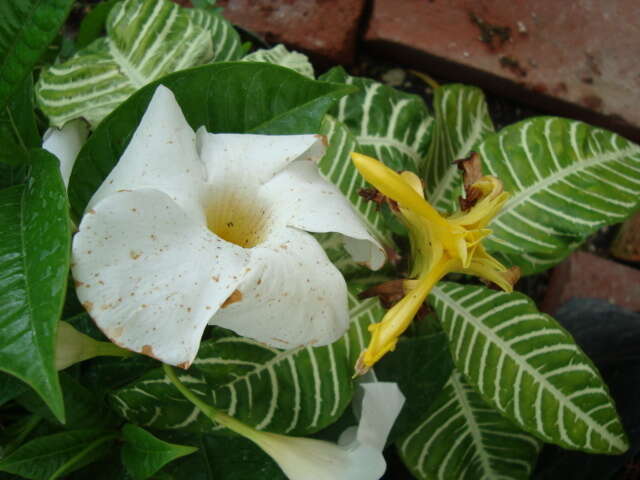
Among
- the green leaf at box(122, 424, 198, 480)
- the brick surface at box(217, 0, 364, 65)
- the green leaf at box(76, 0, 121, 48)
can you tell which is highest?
the green leaf at box(76, 0, 121, 48)

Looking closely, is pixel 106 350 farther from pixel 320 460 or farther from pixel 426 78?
pixel 426 78

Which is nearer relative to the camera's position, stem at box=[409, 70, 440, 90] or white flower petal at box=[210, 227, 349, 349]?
white flower petal at box=[210, 227, 349, 349]

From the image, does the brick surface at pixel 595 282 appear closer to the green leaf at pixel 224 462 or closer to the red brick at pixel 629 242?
the red brick at pixel 629 242

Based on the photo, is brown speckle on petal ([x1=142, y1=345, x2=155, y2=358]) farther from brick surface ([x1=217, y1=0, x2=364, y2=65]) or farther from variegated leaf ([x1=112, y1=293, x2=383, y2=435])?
brick surface ([x1=217, y1=0, x2=364, y2=65])

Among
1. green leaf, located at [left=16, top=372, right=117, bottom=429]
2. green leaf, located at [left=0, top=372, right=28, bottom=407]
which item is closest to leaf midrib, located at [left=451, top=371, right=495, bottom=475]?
green leaf, located at [left=16, top=372, right=117, bottom=429]

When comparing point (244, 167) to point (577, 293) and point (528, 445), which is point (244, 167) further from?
point (577, 293)

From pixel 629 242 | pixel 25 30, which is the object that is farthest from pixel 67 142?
pixel 629 242

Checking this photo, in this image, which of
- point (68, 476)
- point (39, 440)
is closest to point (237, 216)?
point (39, 440)

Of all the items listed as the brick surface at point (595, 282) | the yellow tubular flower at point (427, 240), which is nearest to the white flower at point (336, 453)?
the yellow tubular flower at point (427, 240)
